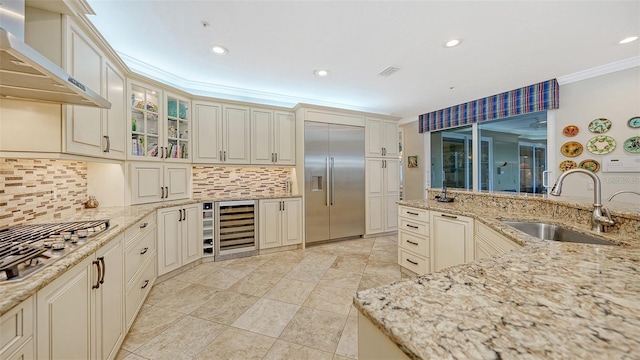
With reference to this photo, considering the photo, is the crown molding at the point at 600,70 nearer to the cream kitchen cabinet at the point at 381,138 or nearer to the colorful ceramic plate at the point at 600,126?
the colorful ceramic plate at the point at 600,126

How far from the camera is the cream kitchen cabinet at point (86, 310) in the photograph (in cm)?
91

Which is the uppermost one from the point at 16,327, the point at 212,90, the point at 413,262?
the point at 212,90

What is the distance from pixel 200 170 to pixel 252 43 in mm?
2013

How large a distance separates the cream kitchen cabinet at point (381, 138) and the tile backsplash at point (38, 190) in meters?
3.84

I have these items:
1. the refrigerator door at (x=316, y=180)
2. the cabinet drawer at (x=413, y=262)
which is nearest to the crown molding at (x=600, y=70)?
the cabinet drawer at (x=413, y=262)

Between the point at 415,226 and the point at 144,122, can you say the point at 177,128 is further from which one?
the point at 415,226

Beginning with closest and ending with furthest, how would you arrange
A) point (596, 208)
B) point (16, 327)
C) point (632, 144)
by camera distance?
point (16, 327)
point (596, 208)
point (632, 144)

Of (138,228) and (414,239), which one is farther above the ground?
(138,228)

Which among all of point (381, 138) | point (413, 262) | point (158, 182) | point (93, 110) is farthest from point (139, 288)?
point (381, 138)

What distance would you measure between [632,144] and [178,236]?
5.60 meters

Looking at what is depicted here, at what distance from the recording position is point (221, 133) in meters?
3.39

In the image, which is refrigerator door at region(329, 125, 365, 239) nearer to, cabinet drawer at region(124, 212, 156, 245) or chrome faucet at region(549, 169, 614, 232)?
→ cabinet drawer at region(124, 212, 156, 245)

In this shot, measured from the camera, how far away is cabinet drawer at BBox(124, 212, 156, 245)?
1.73 meters

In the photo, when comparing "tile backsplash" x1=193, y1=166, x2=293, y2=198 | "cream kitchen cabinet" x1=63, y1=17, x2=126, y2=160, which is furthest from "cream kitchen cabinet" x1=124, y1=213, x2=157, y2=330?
"tile backsplash" x1=193, y1=166, x2=293, y2=198
